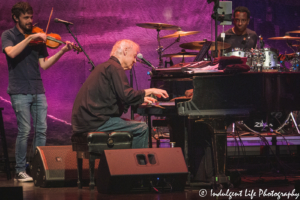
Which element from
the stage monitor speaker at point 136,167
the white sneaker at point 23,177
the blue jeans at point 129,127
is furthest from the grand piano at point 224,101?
the white sneaker at point 23,177

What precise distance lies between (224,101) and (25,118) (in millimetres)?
2315

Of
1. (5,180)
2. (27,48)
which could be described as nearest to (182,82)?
(27,48)

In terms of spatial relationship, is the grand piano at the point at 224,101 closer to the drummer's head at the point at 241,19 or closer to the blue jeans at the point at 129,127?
the blue jeans at the point at 129,127

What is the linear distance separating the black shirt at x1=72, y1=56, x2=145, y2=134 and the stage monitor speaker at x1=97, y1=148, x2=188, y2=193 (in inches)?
20.5

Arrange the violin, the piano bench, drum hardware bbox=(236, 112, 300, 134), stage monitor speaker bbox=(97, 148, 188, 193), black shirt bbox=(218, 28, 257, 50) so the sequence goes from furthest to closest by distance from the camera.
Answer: drum hardware bbox=(236, 112, 300, 134)
black shirt bbox=(218, 28, 257, 50)
the violin
the piano bench
stage monitor speaker bbox=(97, 148, 188, 193)

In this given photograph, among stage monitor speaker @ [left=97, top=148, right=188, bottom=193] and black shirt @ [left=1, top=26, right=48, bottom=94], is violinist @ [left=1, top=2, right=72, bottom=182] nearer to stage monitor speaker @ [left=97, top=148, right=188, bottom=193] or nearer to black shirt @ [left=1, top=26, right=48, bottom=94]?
black shirt @ [left=1, top=26, right=48, bottom=94]

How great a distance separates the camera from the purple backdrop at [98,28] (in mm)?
6238

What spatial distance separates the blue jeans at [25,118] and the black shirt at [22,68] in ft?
0.27

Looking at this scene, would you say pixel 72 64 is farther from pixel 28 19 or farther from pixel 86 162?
pixel 86 162

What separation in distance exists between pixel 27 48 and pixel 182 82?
1.89m

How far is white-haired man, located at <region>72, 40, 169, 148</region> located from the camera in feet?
11.5

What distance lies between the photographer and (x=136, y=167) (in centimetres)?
307

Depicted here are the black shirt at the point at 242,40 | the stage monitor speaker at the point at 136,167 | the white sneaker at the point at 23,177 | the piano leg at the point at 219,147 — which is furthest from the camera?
the black shirt at the point at 242,40

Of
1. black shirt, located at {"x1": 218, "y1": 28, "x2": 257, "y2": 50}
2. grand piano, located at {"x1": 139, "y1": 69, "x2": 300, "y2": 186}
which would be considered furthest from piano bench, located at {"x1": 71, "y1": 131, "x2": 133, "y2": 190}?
black shirt, located at {"x1": 218, "y1": 28, "x2": 257, "y2": 50}
